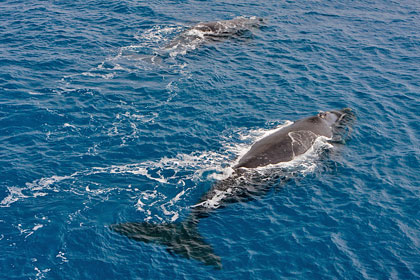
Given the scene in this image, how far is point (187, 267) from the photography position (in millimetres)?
28250

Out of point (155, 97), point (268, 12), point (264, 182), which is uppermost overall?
point (268, 12)

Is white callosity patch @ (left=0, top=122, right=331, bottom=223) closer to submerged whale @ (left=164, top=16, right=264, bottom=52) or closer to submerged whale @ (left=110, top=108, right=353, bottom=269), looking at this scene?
submerged whale @ (left=110, top=108, right=353, bottom=269)

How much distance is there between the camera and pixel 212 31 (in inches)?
2362

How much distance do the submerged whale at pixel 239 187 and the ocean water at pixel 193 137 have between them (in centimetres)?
63

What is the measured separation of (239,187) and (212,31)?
31.0 meters

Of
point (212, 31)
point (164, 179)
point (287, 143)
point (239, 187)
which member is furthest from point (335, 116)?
point (212, 31)

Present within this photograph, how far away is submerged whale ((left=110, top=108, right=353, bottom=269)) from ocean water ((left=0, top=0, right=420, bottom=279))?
0.63 metres

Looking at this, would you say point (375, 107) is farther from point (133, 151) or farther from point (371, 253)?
point (133, 151)

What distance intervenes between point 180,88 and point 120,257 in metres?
23.0

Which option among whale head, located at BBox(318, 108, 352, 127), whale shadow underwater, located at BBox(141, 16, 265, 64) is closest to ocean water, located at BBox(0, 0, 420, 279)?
whale shadow underwater, located at BBox(141, 16, 265, 64)

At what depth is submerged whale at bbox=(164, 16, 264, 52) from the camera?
56438mm

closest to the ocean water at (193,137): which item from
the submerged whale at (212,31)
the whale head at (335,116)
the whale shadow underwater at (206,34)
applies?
the whale shadow underwater at (206,34)

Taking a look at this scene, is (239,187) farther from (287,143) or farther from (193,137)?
(193,137)

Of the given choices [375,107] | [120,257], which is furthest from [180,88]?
[120,257]
